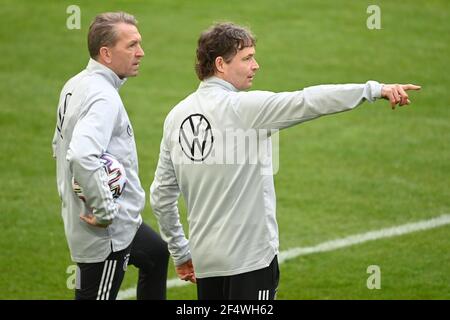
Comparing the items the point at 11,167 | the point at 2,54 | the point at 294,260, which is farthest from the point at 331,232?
the point at 2,54

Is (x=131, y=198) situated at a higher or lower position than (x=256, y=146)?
lower

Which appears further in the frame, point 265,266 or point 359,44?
point 359,44

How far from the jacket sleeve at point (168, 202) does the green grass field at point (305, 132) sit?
192 centimetres

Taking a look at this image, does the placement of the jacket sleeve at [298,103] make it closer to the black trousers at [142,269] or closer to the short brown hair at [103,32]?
the short brown hair at [103,32]

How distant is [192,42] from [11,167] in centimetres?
509

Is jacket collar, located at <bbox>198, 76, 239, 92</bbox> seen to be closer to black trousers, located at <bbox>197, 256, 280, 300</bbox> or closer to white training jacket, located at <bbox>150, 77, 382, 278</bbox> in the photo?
white training jacket, located at <bbox>150, 77, 382, 278</bbox>

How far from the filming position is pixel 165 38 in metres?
15.6

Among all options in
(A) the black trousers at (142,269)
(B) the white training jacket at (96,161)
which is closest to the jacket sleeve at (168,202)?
(B) the white training jacket at (96,161)

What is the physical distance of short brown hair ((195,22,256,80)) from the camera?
544 cm

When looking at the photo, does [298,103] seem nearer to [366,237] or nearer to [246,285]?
[246,285]

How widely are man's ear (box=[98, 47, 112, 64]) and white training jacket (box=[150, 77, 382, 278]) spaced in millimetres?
625

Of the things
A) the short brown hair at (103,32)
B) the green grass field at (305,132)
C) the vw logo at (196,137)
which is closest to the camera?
the vw logo at (196,137)

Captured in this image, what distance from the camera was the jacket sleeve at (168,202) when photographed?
18.9ft
